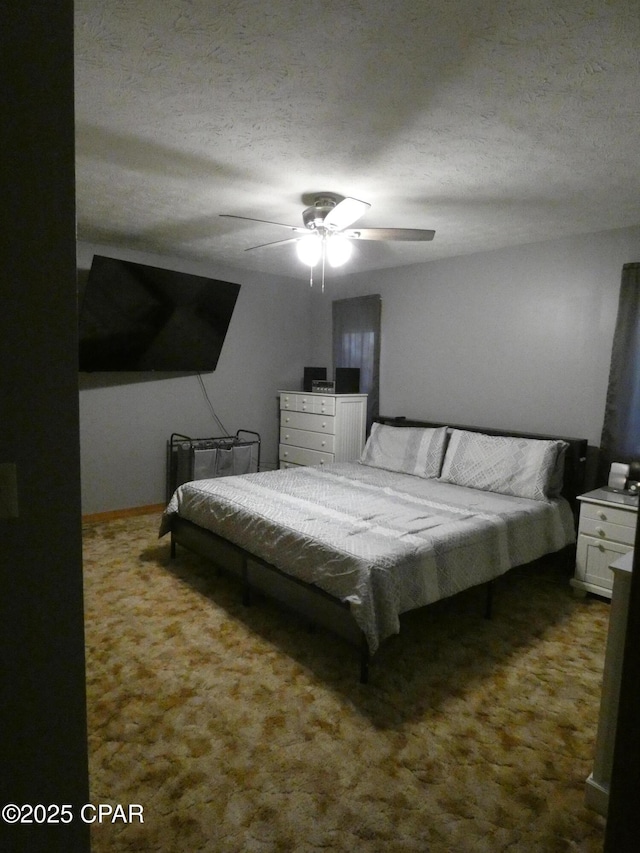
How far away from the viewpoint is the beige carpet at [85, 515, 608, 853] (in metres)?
1.50

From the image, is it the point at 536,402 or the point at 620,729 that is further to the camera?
the point at 536,402

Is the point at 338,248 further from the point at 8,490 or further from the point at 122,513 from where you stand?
the point at 122,513

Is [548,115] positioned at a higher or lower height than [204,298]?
higher

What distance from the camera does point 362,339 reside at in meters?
5.13

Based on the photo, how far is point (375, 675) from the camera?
2.23 meters

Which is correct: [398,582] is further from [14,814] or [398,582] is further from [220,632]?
[14,814]

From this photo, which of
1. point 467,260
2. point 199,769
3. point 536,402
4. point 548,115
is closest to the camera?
point 199,769

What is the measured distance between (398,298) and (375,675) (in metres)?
3.55

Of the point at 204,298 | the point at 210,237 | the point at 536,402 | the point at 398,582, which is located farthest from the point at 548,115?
the point at 204,298

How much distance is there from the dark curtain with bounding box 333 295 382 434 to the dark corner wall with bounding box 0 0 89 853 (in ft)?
13.7

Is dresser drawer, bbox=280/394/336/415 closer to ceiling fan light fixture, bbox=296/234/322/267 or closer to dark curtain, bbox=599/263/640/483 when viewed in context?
ceiling fan light fixture, bbox=296/234/322/267

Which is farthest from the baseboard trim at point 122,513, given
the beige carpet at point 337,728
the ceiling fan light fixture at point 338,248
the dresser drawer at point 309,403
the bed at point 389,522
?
the ceiling fan light fixture at point 338,248

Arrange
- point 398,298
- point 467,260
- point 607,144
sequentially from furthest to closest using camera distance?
point 398,298 → point 467,260 → point 607,144

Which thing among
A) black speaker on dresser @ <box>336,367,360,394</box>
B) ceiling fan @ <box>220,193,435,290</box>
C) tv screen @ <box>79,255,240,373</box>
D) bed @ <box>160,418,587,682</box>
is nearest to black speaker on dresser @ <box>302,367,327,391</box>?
black speaker on dresser @ <box>336,367,360,394</box>
